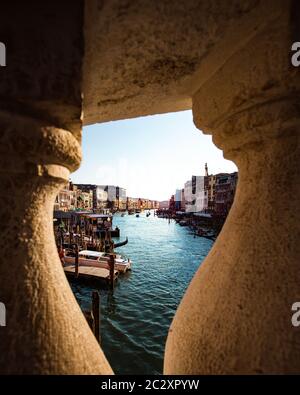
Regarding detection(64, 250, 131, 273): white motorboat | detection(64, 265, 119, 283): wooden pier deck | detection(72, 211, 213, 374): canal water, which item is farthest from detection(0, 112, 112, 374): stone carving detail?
detection(64, 250, 131, 273): white motorboat

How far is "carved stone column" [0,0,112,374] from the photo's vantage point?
0.66m

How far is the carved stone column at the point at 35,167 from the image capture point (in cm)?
66

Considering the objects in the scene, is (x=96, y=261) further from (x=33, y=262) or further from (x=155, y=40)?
(x=155, y=40)

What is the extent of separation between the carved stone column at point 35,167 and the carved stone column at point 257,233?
0.46m

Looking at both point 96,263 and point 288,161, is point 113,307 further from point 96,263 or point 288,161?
point 288,161

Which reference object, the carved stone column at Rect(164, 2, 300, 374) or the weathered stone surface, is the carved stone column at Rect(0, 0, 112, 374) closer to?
the weathered stone surface

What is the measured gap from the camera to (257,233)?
837 millimetres

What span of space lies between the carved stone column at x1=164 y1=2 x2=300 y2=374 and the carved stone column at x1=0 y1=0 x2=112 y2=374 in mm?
461

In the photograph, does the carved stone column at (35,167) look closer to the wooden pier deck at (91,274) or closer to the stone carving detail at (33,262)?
the stone carving detail at (33,262)

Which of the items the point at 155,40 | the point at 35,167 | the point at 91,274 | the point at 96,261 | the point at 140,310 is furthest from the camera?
the point at 96,261

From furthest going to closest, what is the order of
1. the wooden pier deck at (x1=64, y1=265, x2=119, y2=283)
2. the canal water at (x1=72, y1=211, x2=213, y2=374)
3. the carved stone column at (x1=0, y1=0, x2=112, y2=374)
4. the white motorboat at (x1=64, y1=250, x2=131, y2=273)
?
the white motorboat at (x1=64, y1=250, x2=131, y2=273)
the wooden pier deck at (x1=64, y1=265, x2=119, y2=283)
the canal water at (x1=72, y1=211, x2=213, y2=374)
the carved stone column at (x1=0, y1=0, x2=112, y2=374)

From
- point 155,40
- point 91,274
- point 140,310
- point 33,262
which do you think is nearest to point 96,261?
point 91,274

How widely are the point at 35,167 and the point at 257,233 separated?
78 centimetres
